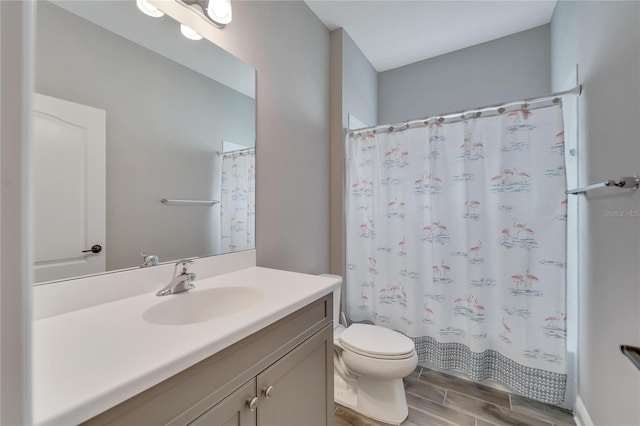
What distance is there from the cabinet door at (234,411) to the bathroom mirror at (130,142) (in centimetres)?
60

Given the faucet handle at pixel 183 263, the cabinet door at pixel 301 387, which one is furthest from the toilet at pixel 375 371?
the faucet handle at pixel 183 263

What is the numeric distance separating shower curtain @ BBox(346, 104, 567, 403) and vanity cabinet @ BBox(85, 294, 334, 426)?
105 centimetres

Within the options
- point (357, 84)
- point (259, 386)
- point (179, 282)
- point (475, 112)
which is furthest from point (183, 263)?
point (357, 84)

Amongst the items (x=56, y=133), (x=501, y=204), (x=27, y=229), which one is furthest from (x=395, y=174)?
(x=27, y=229)

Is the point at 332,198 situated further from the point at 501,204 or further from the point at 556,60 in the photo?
the point at 556,60

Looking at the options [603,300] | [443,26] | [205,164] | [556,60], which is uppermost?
[443,26]

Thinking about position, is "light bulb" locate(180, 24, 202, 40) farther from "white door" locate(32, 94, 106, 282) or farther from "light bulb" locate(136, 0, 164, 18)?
"white door" locate(32, 94, 106, 282)

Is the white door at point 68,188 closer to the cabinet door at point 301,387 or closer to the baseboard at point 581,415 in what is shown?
the cabinet door at point 301,387

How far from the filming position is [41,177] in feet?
2.45

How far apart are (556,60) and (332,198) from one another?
1.90 m

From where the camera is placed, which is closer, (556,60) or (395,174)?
(556,60)

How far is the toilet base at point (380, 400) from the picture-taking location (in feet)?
4.80

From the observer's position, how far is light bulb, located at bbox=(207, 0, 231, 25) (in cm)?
114

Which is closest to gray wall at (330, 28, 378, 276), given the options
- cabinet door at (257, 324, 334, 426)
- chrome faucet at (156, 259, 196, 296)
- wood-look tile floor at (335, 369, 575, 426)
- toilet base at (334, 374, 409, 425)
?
toilet base at (334, 374, 409, 425)
